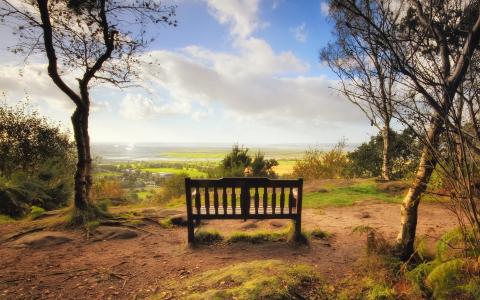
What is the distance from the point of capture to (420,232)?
6.64m

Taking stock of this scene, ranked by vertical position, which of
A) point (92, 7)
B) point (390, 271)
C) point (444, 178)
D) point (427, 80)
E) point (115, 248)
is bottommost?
point (115, 248)

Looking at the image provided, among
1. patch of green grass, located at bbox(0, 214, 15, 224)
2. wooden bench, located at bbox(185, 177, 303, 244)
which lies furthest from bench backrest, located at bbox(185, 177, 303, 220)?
patch of green grass, located at bbox(0, 214, 15, 224)

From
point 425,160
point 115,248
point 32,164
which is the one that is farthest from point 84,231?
point 32,164

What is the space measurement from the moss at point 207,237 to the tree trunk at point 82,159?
3.12m

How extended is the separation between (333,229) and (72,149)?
24.1 m

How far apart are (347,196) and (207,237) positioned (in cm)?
798

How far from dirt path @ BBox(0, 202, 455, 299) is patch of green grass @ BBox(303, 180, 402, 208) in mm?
3790

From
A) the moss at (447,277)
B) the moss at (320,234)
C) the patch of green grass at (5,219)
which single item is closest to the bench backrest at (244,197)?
the moss at (320,234)

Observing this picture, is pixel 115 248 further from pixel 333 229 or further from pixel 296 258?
pixel 333 229

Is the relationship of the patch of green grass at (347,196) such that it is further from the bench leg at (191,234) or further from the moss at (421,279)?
the moss at (421,279)

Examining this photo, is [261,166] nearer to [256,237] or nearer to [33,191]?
[33,191]

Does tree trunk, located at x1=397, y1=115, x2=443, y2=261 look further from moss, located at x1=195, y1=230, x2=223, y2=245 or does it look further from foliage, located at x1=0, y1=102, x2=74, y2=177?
foliage, located at x1=0, y1=102, x2=74, y2=177

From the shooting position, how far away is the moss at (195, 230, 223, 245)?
237 inches

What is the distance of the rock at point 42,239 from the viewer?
18.8 feet
